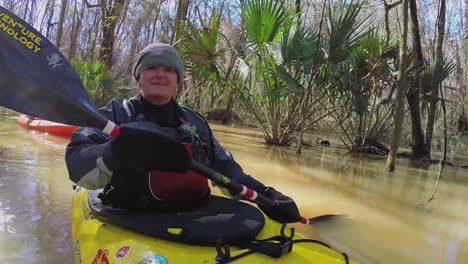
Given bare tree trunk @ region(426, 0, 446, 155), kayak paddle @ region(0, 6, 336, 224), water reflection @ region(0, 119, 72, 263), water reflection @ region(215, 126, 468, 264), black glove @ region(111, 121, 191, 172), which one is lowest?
water reflection @ region(0, 119, 72, 263)

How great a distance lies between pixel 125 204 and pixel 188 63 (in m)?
5.83

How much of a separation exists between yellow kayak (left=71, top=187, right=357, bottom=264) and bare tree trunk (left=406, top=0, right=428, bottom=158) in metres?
6.09

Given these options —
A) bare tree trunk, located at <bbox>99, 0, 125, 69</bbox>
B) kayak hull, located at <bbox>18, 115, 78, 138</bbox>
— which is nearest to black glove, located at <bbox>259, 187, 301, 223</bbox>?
kayak hull, located at <bbox>18, 115, 78, 138</bbox>

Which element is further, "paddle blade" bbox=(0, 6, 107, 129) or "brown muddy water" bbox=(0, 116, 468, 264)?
"brown muddy water" bbox=(0, 116, 468, 264)

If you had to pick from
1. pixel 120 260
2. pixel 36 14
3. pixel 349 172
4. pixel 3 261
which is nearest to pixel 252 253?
pixel 120 260

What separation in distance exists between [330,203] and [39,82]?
9.78 ft

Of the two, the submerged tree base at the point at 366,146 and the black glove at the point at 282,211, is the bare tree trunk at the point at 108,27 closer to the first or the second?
the submerged tree base at the point at 366,146

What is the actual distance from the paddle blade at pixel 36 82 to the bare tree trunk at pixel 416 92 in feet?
21.1

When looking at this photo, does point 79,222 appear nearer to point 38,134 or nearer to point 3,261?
point 3,261

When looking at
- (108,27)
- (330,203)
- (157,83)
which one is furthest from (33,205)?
(108,27)

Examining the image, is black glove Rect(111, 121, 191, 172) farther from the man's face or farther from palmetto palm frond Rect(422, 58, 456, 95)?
palmetto palm frond Rect(422, 58, 456, 95)

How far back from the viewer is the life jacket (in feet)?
6.00

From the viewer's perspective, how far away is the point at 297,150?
724 cm

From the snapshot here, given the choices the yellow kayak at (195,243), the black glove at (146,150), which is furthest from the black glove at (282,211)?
the black glove at (146,150)
